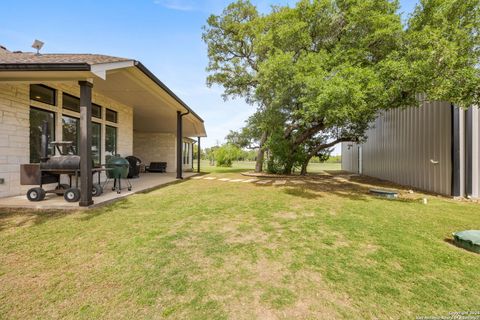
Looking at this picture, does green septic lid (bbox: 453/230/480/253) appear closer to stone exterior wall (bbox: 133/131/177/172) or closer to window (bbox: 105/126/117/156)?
window (bbox: 105/126/117/156)

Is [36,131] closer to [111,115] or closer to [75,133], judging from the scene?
[75,133]

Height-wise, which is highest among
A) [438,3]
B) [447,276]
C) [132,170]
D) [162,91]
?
Answer: [438,3]

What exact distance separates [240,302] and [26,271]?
2315 mm

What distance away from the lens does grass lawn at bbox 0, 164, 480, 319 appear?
5.99 ft

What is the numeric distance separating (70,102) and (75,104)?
0.20 metres

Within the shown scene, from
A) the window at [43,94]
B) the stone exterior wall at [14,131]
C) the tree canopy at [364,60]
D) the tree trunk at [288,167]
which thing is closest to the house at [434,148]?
the tree canopy at [364,60]

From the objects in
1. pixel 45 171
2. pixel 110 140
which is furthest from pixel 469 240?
pixel 110 140

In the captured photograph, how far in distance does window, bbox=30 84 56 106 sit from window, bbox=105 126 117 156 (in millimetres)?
2548

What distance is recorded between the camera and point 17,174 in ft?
18.0

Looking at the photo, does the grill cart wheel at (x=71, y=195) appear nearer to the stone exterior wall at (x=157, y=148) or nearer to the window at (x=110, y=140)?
the window at (x=110, y=140)

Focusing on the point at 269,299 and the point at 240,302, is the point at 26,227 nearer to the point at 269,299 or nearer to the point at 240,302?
the point at 240,302

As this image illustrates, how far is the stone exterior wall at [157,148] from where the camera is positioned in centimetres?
1605

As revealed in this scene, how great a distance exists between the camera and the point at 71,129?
6918mm

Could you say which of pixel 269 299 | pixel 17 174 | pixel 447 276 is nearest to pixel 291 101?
pixel 447 276
